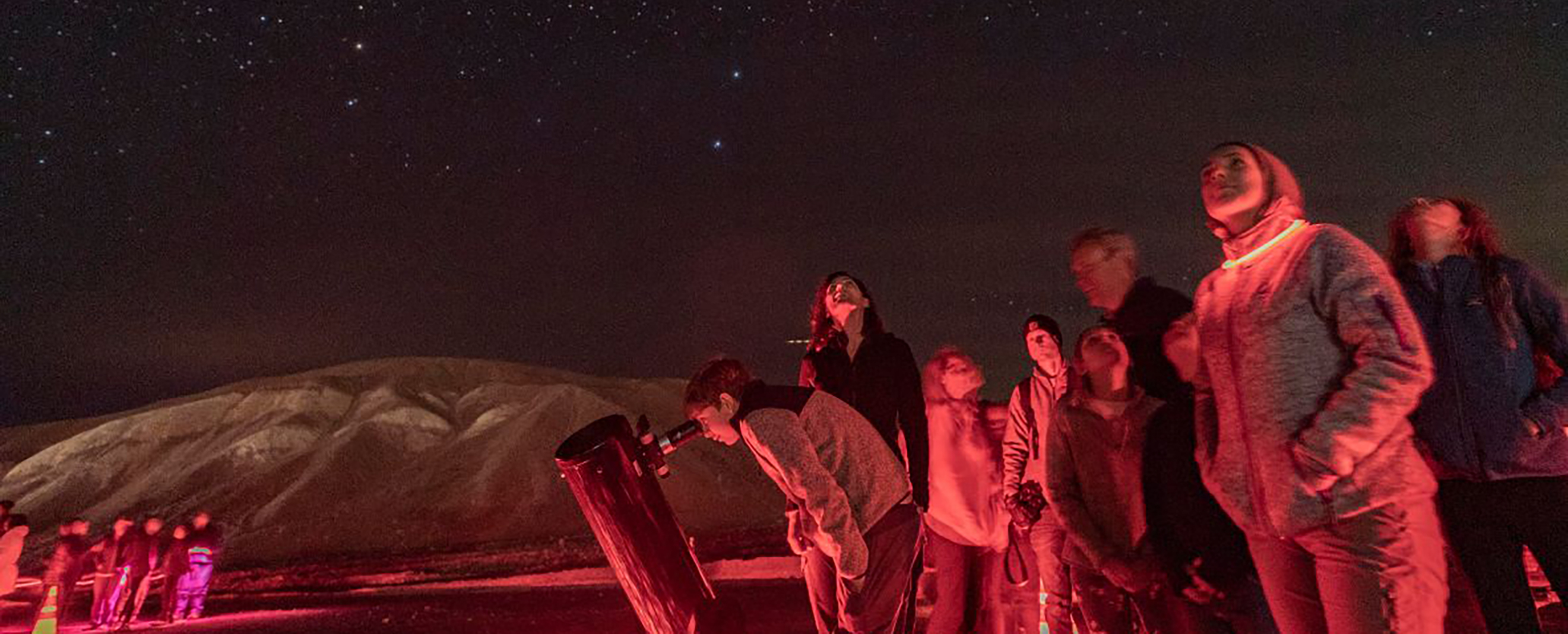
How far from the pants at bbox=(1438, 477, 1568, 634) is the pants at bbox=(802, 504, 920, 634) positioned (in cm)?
187

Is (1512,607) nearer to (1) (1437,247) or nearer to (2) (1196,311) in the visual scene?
(1) (1437,247)

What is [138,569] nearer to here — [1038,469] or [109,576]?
[109,576]

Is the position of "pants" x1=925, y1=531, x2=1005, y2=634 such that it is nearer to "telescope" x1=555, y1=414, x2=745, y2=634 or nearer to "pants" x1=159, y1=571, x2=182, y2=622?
"telescope" x1=555, y1=414, x2=745, y2=634

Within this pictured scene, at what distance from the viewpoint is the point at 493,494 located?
65.4 metres

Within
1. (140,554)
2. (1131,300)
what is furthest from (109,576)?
(1131,300)

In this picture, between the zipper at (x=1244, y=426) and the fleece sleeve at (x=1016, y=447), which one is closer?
the zipper at (x=1244, y=426)

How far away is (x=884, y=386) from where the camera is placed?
504 centimetres

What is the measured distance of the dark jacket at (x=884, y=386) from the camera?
490 centimetres

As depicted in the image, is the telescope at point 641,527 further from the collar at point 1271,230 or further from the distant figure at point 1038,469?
the collar at point 1271,230

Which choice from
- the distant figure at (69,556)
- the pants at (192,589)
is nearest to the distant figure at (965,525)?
the distant figure at (69,556)

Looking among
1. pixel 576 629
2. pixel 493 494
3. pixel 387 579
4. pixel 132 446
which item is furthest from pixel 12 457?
pixel 576 629

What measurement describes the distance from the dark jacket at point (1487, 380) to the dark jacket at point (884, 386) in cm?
206

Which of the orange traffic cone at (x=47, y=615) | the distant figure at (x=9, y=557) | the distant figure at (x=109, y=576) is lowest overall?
the distant figure at (x=109, y=576)

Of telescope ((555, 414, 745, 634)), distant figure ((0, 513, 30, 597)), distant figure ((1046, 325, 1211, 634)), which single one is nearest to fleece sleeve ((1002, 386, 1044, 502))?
distant figure ((1046, 325, 1211, 634))
